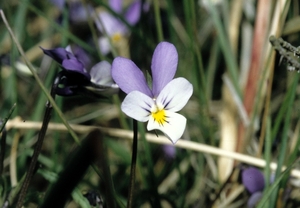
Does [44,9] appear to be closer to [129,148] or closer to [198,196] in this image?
[129,148]

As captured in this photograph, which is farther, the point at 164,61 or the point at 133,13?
the point at 133,13

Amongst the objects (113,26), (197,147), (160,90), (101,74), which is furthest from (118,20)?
(160,90)

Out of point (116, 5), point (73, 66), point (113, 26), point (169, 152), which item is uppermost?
point (73, 66)

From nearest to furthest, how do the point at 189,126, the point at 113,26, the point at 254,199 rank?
the point at 254,199
the point at 189,126
the point at 113,26

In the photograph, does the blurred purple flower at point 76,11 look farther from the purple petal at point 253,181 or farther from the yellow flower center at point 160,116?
the yellow flower center at point 160,116

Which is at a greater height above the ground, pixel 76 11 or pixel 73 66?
pixel 73 66

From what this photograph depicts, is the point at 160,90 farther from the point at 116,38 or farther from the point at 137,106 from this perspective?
the point at 116,38
